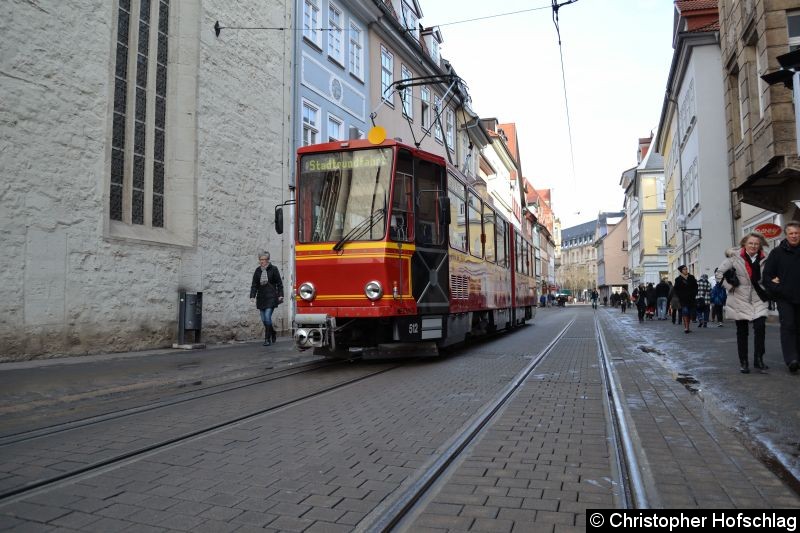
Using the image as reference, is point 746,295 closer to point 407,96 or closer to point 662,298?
point 662,298

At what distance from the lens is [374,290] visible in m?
8.88

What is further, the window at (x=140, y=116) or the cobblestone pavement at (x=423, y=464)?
the window at (x=140, y=116)

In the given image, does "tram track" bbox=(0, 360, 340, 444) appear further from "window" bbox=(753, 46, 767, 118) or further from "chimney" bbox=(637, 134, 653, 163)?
"chimney" bbox=(637, 134, 653, 163)

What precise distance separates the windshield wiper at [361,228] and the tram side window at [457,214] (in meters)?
1.64

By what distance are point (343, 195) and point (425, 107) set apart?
824 inches

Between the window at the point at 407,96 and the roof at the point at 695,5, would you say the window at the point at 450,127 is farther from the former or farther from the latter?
the roof at the point at 695,5

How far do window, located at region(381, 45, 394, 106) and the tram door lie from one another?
1413 centimetres

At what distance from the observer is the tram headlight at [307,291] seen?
9.29 meters

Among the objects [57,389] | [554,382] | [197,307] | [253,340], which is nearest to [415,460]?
[554,382]

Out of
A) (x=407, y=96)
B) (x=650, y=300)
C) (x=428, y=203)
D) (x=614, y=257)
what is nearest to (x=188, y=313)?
(x=428, y=203)

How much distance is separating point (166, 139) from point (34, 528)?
11.1 meters

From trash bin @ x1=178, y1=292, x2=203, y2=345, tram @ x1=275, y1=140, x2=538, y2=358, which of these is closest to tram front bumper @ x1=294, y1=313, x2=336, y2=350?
tram @ x1=275, y1=140, x2=538, y2=358

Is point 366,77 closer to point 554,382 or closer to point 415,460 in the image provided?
point 554,382

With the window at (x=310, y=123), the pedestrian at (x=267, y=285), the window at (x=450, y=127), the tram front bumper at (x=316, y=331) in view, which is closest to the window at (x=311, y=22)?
the window at (x=310, y=123)
